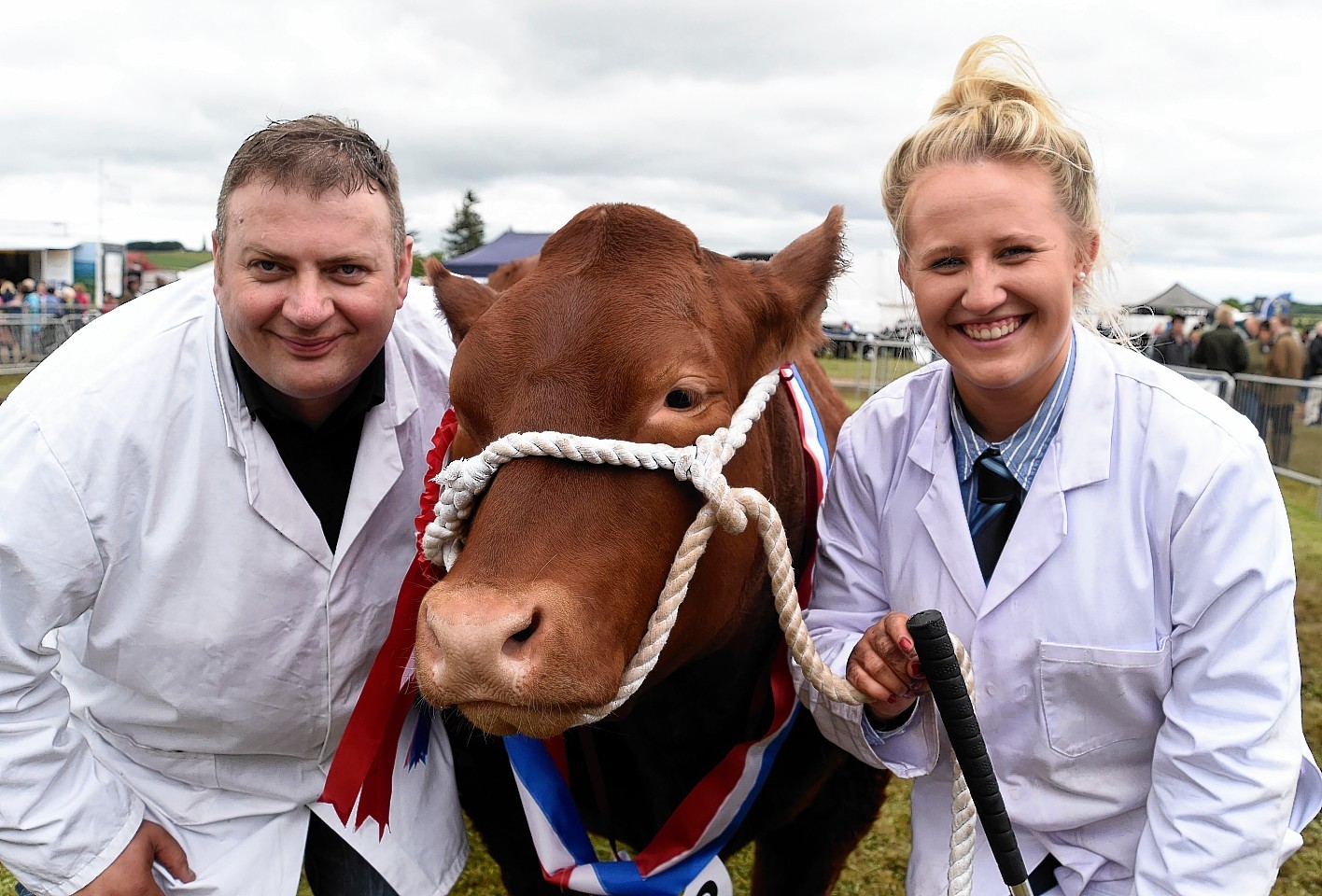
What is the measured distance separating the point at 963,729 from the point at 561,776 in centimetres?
143

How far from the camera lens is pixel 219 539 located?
8.54 ft

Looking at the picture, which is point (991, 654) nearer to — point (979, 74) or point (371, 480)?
point (979, 74)

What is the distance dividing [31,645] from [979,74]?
2561mm

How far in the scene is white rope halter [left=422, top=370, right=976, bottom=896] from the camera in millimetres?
1926

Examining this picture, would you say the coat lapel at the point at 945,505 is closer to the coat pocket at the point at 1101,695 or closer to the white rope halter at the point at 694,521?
the coat pocket at the point at 1101,695

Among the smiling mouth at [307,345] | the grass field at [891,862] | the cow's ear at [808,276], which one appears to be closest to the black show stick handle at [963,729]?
the cow's ear at [808,276]

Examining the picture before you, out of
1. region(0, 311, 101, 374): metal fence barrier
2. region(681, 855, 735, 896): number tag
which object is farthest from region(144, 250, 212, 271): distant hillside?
region(681, 855, 735, 896): number tag

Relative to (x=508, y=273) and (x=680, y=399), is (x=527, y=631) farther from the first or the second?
(x=508, y=273)

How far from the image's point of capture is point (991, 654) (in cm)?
225

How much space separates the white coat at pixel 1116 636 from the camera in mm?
2020

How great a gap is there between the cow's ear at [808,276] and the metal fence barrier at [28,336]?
20132 mm

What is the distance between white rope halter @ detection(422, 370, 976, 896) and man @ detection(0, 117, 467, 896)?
0.72 meters

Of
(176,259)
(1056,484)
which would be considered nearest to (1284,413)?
(1056,484)

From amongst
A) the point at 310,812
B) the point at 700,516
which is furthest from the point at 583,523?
the point at 310,812
